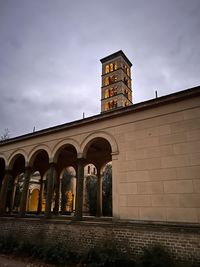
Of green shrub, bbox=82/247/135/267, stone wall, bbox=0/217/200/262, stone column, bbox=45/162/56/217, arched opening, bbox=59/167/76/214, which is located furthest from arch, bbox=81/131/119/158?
arched opening, bbox=59/167/76/214

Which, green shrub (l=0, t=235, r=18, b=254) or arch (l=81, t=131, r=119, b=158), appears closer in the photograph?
arch (l=81, t=131, r=119, b=158)

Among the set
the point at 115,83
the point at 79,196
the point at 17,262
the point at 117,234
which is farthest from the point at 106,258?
A: the point at 115,83

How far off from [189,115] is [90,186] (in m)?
21.2

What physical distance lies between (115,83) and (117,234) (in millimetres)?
30181

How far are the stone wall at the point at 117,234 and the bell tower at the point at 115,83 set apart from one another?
83.7ft

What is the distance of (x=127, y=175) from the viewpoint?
9.07m

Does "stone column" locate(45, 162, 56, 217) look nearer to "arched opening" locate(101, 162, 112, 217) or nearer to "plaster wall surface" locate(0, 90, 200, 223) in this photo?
"plaster wall surface" locate(0, 90, 200, 223)

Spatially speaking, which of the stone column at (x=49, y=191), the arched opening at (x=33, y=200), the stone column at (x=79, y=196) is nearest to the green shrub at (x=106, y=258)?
the stone column at (x=79, y=196)

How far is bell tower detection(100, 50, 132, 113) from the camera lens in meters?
34.6

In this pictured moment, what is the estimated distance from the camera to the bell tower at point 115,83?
34594mm

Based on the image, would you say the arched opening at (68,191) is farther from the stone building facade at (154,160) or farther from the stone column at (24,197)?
the stone building facade at (154,160)

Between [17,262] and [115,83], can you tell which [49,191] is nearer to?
[17,262]

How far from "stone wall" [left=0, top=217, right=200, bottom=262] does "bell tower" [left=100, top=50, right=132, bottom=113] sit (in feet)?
83.7

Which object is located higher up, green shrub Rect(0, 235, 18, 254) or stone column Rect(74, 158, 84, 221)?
stone column Rect(74, 158, 84, 221)
